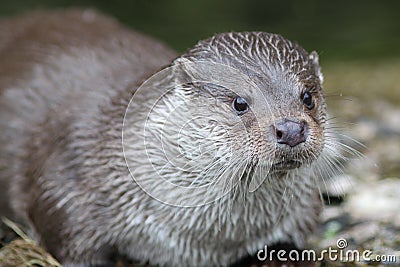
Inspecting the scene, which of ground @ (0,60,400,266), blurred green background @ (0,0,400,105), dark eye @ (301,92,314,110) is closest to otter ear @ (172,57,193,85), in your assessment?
dark eye @ (301,92,314,110)

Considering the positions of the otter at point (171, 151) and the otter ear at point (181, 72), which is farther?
the otter ear at point (181, 72)

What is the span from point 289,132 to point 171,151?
0.46 m

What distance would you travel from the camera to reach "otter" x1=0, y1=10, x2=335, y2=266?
8.12 ft

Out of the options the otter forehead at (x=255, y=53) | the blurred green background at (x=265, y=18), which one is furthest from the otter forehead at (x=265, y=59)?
the blurred green background at (x=265, y=18)


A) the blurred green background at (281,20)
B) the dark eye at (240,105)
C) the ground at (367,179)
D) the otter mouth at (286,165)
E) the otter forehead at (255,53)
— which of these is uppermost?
the blurred green background at (281,20)

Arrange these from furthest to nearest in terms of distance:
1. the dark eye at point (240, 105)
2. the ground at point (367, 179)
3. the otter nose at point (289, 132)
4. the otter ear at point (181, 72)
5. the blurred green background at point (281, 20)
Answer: the blurred green background at point (281, 20)
the ground at point (367, 179)
the otter ear at point (181, 72)
the dark eye at point (240, 105)
the otter nose at point (289, 132)

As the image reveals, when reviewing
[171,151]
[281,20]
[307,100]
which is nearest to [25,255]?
[171,151]

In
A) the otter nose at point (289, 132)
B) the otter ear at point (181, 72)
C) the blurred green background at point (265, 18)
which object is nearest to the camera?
the otter nose at point (289, 132)

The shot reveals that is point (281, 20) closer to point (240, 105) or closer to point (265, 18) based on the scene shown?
point (265, 18)

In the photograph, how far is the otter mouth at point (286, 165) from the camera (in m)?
2.39

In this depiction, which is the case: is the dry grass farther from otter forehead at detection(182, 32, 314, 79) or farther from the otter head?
otter forehead at detection(182, 32, 314, 79)

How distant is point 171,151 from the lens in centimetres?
263

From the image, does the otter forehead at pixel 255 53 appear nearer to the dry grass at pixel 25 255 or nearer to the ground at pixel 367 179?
the ground at pixel 367 179

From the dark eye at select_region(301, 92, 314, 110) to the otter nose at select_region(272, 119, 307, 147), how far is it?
18 centimetres
